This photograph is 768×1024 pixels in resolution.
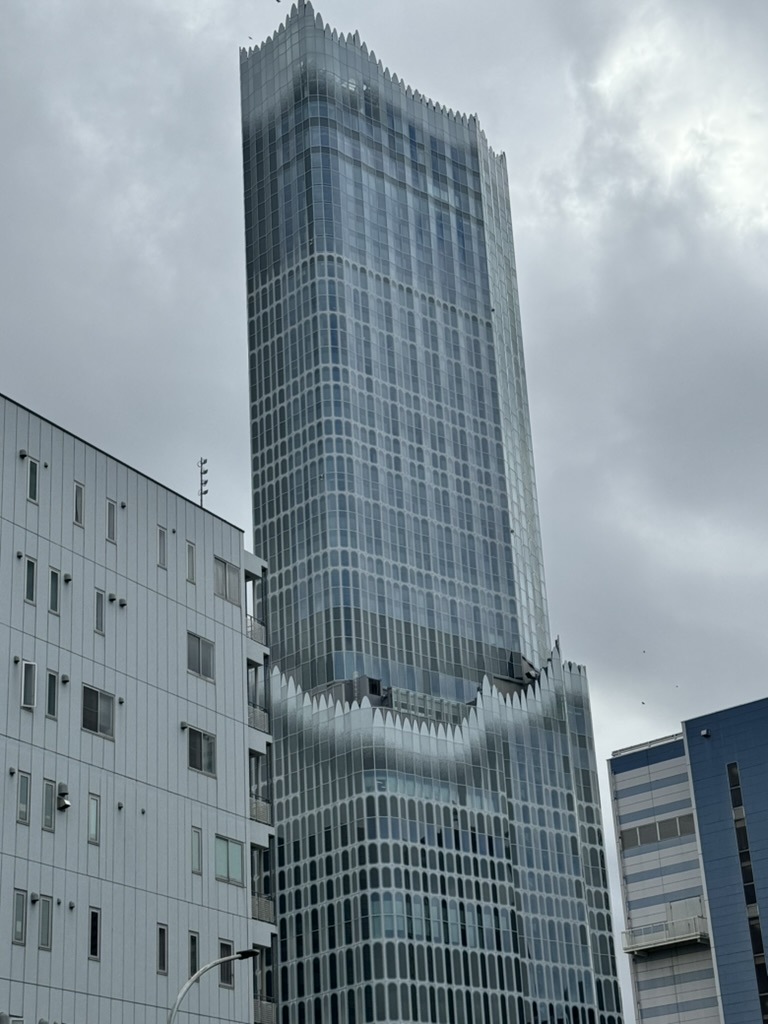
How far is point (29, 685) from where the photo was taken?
59.9 metres

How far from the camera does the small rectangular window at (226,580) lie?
72375 mm

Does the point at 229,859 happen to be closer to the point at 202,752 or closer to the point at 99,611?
the point at 202,752

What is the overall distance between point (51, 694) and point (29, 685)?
128 centimetres

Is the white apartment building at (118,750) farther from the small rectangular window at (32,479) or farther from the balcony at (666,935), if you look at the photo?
the balcony at (666,935)

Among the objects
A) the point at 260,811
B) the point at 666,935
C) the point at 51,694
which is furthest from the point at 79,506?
the point at 666,935

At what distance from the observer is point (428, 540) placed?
180 m

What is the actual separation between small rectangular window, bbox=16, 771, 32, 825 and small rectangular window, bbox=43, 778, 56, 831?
0.81 m

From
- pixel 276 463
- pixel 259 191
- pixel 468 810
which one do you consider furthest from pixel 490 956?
pixel 259 191

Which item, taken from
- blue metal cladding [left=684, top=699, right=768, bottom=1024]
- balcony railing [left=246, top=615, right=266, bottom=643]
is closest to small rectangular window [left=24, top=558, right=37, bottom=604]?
balcony railing [left=246, top=615, right=266, bottom=643]

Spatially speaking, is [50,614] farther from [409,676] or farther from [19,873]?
[409,676]

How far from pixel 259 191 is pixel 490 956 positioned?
318 feet

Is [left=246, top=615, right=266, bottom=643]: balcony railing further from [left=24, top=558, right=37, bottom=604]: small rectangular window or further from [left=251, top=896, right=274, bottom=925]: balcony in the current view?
[left=24, top=558, right=37, bottom=604]: small rectangular window

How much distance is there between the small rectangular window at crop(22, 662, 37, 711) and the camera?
59562 mm

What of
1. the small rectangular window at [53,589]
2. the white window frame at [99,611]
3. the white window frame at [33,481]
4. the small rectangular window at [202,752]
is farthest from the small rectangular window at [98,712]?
the white window frame at [33,481]
